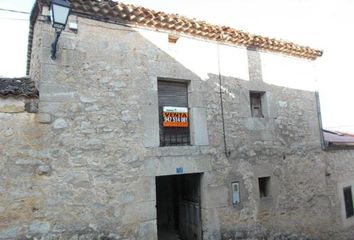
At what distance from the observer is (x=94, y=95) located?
200 inches

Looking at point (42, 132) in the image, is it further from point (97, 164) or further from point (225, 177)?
point (225, 177)

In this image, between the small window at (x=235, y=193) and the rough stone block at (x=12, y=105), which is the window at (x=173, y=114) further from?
the rough stone block at (x=12, y=105)

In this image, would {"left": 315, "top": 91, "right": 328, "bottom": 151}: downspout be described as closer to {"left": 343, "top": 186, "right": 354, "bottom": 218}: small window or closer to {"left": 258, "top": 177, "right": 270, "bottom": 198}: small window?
{"left": 343, "top": 186, "right": 354, "bottom": 218}: small window

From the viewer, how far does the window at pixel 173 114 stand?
19.0 ft

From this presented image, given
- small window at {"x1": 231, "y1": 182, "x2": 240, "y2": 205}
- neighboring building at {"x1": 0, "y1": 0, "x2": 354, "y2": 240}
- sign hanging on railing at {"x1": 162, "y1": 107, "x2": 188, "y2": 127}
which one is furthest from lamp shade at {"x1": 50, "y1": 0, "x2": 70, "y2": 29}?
small window at {"x1": 231, "y1": 182, "x2": 240, "y2": 205}

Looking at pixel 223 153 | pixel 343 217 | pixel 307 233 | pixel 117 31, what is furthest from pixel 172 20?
pixel 343 217

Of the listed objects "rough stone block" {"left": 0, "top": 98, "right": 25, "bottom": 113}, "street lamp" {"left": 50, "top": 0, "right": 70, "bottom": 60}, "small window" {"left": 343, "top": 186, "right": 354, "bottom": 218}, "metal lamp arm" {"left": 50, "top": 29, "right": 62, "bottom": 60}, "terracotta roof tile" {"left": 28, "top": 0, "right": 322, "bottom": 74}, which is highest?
"terracotta roof tile" {"left": 28, "top": 0, "right": 322, "bottom": 74}

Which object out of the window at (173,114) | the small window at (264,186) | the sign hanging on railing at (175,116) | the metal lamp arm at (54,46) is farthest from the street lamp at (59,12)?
the small window at (264,186)

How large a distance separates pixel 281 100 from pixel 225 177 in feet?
8.58

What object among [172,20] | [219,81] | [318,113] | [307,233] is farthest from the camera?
[318,113]

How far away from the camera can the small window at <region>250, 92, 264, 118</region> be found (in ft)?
23.2

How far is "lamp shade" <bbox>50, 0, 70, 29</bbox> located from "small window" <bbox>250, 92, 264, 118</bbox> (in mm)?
4511

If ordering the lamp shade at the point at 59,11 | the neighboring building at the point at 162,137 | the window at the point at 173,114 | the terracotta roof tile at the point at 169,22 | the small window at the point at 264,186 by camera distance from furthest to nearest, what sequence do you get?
the small window at the point at 264,186 → the window at the point at 173,114 → the terracotta roof tile at the point at 169,22 → the neighboring building at the point at 162,137 → the lamp shade at the point at 59,11

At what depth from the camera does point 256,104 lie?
23.5 ft
